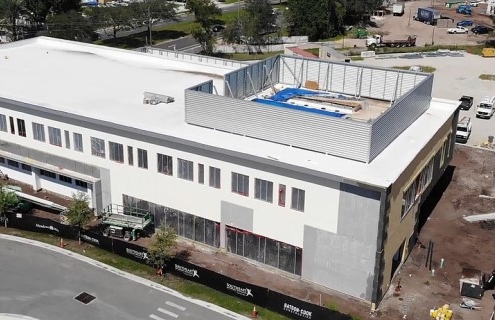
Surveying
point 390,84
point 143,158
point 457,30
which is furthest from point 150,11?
point 143,158

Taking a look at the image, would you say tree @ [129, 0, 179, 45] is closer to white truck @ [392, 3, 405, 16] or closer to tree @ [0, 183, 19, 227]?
white truck @ [392, 3, 405, 16]

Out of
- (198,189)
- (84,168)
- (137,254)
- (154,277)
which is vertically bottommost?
(154,277)

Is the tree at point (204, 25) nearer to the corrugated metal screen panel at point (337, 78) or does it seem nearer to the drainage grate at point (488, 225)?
the corrugated metal screen panel at point (337, 78)

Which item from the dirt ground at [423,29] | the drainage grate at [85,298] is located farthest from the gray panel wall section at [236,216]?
the dirt ground at [423,29]

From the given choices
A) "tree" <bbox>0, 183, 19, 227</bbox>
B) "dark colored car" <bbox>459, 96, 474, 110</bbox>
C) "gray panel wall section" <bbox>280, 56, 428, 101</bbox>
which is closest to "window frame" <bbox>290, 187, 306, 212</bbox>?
"gray panel wall section" <bbox>280, 56, 428, 101</bbox>

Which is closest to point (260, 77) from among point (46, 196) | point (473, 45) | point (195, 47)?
point (46, 196)

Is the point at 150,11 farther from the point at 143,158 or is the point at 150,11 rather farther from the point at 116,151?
the point at 143,158

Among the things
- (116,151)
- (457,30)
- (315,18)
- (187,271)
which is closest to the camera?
(187,271)
